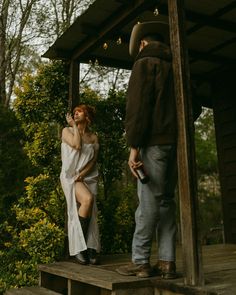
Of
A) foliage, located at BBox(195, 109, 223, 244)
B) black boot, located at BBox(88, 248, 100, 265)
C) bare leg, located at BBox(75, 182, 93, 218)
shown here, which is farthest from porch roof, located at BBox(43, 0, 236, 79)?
foliage, located at BBox(195, 109, 223, 244)

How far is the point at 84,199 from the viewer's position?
4301 millimetres

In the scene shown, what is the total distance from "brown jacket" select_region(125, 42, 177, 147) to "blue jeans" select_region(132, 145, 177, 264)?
0.11 meters

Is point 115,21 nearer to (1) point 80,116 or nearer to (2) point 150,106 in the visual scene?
(1) point 80,116

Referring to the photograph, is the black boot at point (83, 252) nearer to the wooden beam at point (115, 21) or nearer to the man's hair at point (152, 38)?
the man's hair at point (152, 38)

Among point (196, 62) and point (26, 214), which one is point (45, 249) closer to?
point (26, 214)

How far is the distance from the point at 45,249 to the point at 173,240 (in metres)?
2.69

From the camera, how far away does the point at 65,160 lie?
177 inches

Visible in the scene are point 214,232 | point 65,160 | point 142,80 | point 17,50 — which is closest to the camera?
point 142,80

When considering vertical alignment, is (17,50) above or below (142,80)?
above

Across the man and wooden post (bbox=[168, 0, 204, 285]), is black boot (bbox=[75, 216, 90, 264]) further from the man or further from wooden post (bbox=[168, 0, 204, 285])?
wooden post (bbox=[168, 0, 204, 285])

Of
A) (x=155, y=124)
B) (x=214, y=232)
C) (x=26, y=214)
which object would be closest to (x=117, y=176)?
(x=26, y=214)

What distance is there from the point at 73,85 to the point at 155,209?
9.82ft

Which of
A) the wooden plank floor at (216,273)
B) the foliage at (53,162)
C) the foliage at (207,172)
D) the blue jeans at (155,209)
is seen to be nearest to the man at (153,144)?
the blue jeans at (155,209)

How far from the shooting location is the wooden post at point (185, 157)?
2721 mm
